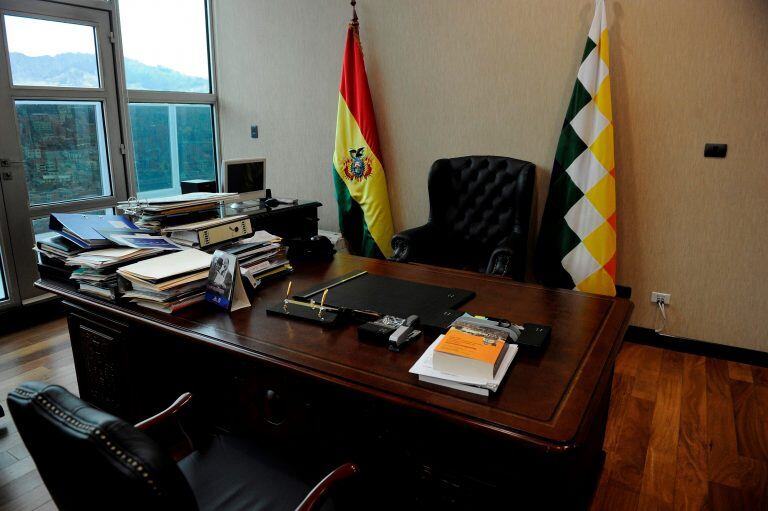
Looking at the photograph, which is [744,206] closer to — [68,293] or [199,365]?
[199,365]

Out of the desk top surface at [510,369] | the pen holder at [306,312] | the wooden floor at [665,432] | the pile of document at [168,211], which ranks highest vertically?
the pile of document at [168,211]

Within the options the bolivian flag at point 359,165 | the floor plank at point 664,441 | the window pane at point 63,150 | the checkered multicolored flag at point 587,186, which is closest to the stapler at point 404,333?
the floor plank at point 664,441

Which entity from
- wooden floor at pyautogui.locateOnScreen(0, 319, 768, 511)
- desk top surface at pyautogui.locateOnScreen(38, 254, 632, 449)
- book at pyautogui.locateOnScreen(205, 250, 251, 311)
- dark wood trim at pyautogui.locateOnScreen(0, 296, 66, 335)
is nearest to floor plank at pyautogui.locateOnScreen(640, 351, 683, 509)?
wooden floor at pyautogui.locateOnScreen(0, 319, 768, 511)

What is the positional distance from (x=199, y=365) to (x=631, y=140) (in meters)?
2.71

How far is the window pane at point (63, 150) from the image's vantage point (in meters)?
3.55

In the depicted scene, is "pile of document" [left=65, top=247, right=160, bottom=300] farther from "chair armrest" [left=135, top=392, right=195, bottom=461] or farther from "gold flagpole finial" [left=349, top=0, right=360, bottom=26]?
"gold flagpole finial" [left=349, top=0, right=360, bottom=26]

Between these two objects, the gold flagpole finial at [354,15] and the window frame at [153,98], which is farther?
the window frame at [153,98]

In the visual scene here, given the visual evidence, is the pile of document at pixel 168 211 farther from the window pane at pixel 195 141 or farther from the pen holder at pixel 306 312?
the window pane at pixel 195 141

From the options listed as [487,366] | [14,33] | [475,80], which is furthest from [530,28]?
[14,33]

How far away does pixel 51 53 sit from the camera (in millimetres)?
3607

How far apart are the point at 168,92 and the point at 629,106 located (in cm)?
343

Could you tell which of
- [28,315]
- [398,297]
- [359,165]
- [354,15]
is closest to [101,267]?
[398,297]

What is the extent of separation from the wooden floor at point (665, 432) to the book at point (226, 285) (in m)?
1.03

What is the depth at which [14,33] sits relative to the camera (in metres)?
3.40
